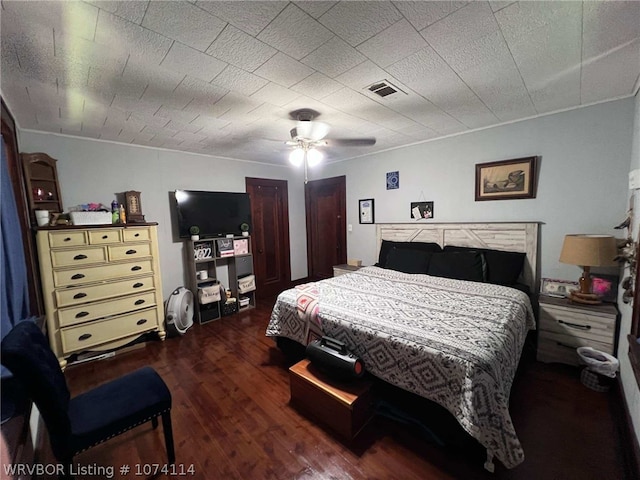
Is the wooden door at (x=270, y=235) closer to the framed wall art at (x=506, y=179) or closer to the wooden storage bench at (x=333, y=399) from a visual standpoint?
the wooden storage bench at (x=333, y=399)

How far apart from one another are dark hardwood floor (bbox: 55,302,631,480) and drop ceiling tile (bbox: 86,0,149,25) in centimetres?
238

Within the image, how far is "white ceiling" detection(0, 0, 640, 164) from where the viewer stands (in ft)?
3.97

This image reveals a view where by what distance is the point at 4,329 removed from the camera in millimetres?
1391

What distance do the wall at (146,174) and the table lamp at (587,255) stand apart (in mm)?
4020

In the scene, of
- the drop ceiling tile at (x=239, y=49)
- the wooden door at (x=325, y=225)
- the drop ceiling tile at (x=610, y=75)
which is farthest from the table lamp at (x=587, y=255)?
the wooden door at (x=325, y=225)

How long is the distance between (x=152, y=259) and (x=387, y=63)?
10.0 feet

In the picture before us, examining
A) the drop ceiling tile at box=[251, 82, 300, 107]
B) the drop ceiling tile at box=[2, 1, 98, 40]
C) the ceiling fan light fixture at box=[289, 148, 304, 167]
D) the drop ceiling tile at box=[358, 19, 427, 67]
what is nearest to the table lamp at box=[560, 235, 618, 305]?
the drop ceiling tile at box=[358, 19, 427, 67]

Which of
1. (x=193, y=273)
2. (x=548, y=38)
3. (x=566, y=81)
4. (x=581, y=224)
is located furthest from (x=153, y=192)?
(x=581, y=224)

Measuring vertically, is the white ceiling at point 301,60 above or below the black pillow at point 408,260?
above

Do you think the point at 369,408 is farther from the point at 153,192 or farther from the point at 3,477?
the point at 153,192

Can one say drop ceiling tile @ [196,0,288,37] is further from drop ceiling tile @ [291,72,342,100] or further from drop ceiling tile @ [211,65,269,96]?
drop ceiling tile @ [291,72,342,100]

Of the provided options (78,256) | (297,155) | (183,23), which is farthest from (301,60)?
(78,256)

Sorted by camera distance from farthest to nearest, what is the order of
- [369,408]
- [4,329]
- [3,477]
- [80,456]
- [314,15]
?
1. [369,408]
2. [80,456]
3. [4,329]
4. [314,15]
5. [3,477]

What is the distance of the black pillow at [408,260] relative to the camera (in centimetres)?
322
